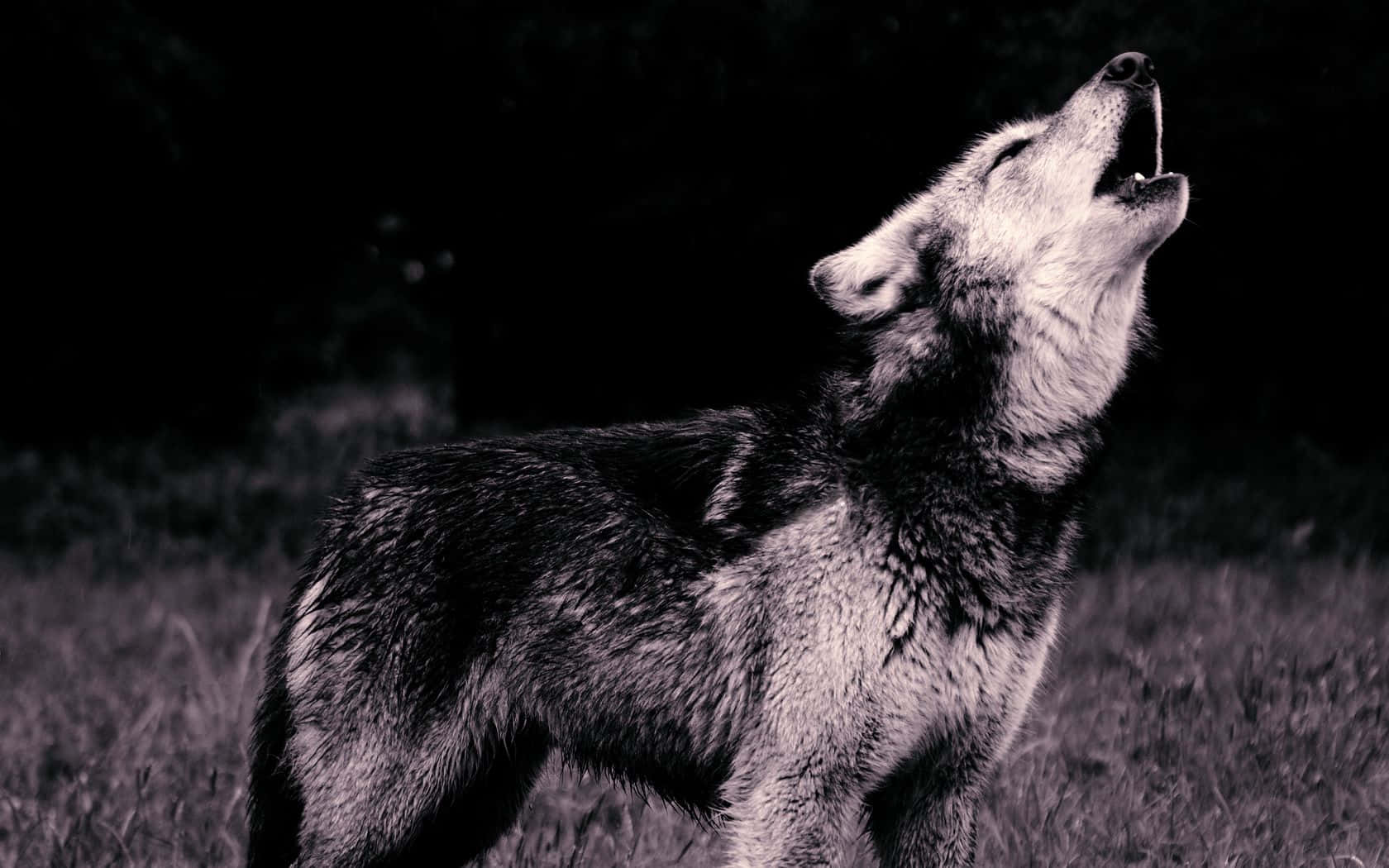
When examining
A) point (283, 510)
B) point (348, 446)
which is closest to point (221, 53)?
point (348, 446)

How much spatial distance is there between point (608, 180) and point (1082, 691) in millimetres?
5658

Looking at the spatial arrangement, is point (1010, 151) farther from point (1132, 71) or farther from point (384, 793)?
point (384, 793)

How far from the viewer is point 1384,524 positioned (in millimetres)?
7617

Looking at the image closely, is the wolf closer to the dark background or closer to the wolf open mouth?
the wolf open mouth

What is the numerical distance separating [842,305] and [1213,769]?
81.8 inches

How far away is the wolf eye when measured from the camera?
12.2 feet

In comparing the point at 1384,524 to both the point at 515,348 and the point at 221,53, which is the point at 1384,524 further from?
the point at 221,53

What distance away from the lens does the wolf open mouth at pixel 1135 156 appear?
11.3 feet

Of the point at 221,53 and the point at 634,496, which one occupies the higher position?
the point at 221,53

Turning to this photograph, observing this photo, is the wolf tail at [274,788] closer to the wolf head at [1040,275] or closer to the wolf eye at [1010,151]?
the wolf head at [1040,275]

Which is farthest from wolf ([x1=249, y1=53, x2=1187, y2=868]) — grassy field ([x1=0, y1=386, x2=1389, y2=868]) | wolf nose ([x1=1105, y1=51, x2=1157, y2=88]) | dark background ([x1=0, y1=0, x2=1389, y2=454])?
dark background ([x1=0, y1=0, x2=1389, y2=454])

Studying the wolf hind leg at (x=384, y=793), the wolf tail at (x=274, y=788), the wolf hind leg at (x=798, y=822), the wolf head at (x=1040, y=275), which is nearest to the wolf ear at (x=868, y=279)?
the wolf head at (x=1040, y=275)

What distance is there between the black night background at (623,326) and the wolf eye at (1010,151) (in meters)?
0.66

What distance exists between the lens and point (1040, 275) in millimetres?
3426
